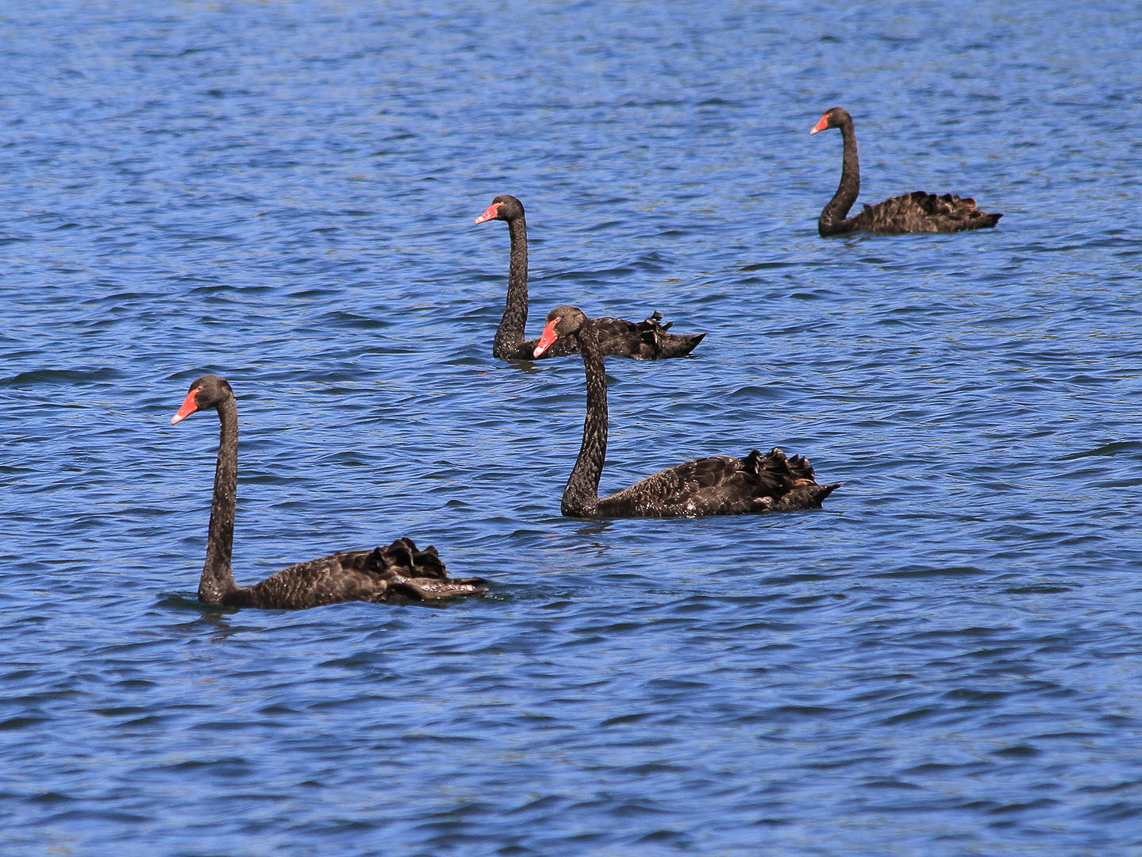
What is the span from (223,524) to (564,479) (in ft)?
11.8

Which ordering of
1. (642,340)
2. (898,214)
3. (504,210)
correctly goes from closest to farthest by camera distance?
(642,340) < (504,210) < (898,214)

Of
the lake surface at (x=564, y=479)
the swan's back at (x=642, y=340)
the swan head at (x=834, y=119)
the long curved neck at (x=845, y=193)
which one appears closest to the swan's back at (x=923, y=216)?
the long curved neck at (x=845, y=193)

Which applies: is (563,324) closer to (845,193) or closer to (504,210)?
(504,210)

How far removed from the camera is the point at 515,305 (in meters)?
18.0

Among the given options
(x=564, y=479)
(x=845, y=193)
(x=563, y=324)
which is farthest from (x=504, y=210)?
(x=845, y=193)

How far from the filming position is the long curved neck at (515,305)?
17.7 meters

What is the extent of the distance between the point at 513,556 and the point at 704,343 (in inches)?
268

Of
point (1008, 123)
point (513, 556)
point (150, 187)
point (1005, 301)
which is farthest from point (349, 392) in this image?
point (1008, 123)

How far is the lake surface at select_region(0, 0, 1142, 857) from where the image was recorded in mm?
8016

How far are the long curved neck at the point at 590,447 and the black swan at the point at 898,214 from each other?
1000cm

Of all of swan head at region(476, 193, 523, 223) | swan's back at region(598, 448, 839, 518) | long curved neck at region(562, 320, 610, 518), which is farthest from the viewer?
swan head at region(476, 193, 523, 223)

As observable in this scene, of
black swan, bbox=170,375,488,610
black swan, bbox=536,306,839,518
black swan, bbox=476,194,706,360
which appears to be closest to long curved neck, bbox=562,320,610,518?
black swan, bbox=536,306,839,518

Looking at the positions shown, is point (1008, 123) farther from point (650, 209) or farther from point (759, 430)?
point (759, 430)

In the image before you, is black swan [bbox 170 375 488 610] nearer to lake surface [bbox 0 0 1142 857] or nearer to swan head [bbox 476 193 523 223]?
lake surface [bbox 0 0 1142 857]
